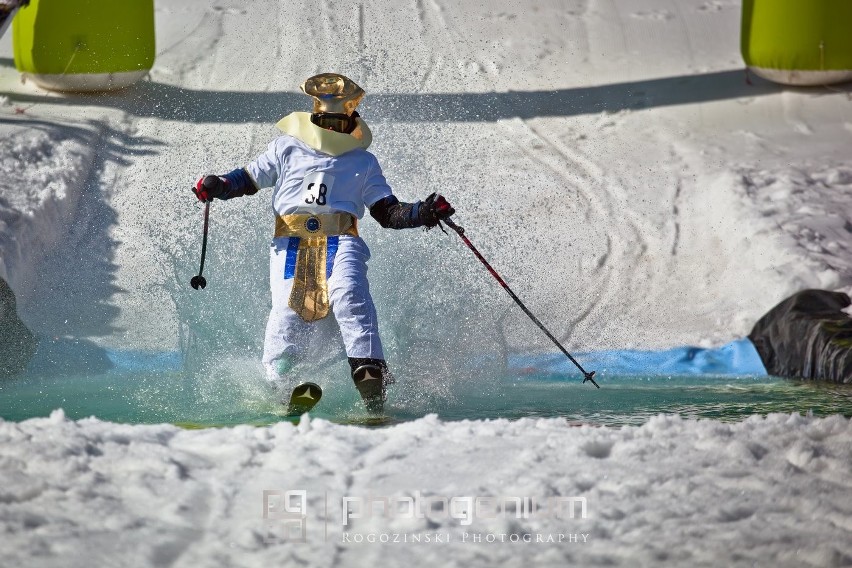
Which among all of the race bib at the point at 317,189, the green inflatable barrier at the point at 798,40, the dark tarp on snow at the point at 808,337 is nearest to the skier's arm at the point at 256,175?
the race bib at the point at 317,189

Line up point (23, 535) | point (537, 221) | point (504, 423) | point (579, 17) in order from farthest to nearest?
1. point (579, 17)
2. point (537, 221)
3. point (504, 423)
4. point (23, 535)

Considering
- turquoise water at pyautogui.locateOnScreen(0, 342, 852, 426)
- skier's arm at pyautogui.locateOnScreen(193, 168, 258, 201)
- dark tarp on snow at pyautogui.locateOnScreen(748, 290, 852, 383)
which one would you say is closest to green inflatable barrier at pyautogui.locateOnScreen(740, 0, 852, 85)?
dark tarp on snow at pyautogui.locateOnScreen(748, 290, 852, 383)

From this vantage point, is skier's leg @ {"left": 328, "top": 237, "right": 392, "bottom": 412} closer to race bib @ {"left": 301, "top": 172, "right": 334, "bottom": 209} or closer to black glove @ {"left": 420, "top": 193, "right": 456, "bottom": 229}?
race bib @ {"left": 301, "top": 172, "right": 334, "bottom": 209}

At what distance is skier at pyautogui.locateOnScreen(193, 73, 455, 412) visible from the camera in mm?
5160

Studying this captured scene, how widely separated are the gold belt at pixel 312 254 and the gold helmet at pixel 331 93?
476 millimetres

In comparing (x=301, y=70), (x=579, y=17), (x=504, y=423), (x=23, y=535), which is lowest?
(x=23, y=535)

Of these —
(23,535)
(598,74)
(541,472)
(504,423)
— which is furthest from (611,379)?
(598,74)

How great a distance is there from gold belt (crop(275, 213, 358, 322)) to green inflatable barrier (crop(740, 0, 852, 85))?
6464mm

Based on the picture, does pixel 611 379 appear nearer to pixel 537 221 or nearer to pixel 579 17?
pixel 537 221

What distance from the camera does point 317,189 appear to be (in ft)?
17.5

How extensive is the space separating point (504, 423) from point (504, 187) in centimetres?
543

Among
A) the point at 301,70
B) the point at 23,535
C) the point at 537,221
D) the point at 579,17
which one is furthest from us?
the point at 579,17

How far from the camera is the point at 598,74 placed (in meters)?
11.6

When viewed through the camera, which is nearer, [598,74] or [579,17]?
[598,74]
